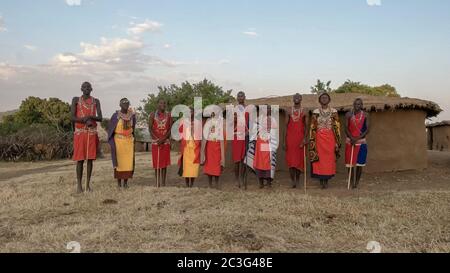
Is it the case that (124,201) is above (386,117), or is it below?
below

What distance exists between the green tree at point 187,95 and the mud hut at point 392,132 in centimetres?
1315

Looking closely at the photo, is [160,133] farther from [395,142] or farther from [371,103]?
[395,142]

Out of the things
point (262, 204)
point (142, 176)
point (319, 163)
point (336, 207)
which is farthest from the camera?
point (142, 176)

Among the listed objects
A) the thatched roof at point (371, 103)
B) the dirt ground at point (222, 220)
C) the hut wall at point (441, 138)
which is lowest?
the dirt ground at point (222, 220)

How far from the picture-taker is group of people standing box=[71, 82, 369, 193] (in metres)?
8.05

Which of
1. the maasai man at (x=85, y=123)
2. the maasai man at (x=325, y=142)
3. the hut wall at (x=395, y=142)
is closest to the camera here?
the maasai man at (x=85, y=123)

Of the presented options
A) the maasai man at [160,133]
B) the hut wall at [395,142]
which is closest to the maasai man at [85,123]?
the maasai man at [160,133]

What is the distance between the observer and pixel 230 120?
8773 mm

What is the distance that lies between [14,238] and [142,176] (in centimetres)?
593

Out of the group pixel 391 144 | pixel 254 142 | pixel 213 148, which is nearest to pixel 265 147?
pixel 254 142

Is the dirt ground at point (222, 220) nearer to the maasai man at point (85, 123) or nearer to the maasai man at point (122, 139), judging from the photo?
the maasai man at point (122, 139)

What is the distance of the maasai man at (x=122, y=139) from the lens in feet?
26.6

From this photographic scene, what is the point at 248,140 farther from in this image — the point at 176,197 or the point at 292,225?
the point at 292,225
